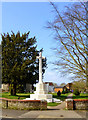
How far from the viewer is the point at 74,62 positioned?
1313 centimetres

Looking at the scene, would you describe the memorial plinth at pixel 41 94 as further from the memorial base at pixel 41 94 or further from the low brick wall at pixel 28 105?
the low brick wall at pixel 28 105

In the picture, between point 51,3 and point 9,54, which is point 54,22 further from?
point 9,54

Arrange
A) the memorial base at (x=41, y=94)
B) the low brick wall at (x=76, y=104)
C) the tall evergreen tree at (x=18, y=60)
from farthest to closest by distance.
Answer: the tall evergreen tree at (x=18, y=60), the memorial base at (x=41, y=94), the low brick wall at (x=76, y=104)

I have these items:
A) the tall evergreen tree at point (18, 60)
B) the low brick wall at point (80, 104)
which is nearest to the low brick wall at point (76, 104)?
the low brick wall at point (80, 104)

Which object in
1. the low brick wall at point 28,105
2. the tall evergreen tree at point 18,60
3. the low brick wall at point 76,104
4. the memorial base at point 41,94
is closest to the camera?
the low brick wall at point 76,104

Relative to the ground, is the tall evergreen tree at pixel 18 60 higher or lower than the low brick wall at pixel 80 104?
higher

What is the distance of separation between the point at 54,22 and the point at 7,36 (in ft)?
56.5

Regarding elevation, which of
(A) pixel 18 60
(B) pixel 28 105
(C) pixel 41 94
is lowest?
(B) pixel 28 105

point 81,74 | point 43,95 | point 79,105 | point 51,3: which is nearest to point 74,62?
point 81,74

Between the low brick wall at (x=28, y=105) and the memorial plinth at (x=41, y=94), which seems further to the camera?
the memorial plinth at (x=41, y=94)

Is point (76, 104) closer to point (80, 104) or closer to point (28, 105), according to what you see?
point (80, 104)

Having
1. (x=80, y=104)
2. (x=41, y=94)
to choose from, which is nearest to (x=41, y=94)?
(x=41, y=94)

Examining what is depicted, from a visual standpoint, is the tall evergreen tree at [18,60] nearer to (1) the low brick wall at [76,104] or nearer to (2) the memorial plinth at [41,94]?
(2) the memorial plinth at [41,94]

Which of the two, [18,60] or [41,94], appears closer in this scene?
[41,94]
